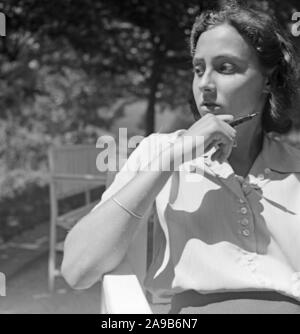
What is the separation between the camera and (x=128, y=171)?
139 cm

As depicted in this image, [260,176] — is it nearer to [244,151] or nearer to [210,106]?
[244,151]

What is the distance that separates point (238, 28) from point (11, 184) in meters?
5.57

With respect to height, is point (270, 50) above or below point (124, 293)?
above

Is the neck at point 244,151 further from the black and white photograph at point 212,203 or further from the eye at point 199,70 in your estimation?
the eye at point 199,70

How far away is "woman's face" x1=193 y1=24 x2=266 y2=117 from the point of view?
4.43ft

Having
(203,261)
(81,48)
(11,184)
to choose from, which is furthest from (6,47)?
(203,261)

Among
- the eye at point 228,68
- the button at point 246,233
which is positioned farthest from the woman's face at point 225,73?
the button at point 246,233

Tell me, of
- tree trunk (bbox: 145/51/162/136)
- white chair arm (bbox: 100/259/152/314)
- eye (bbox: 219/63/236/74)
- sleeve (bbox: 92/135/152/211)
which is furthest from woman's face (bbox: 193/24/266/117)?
tree trunk (bbox: 145/51/162/136)

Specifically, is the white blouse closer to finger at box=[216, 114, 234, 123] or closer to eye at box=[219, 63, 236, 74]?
finger at box=[216, 114, 234, 123]

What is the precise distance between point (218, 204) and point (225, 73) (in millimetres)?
360

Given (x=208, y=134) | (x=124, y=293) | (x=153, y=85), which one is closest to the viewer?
(x=124, y=293)

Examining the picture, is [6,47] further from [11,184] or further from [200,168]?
[200,168]

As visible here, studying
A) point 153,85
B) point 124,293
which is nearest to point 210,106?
point 124,293

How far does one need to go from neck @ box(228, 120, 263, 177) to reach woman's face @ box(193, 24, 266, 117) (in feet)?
0.32
